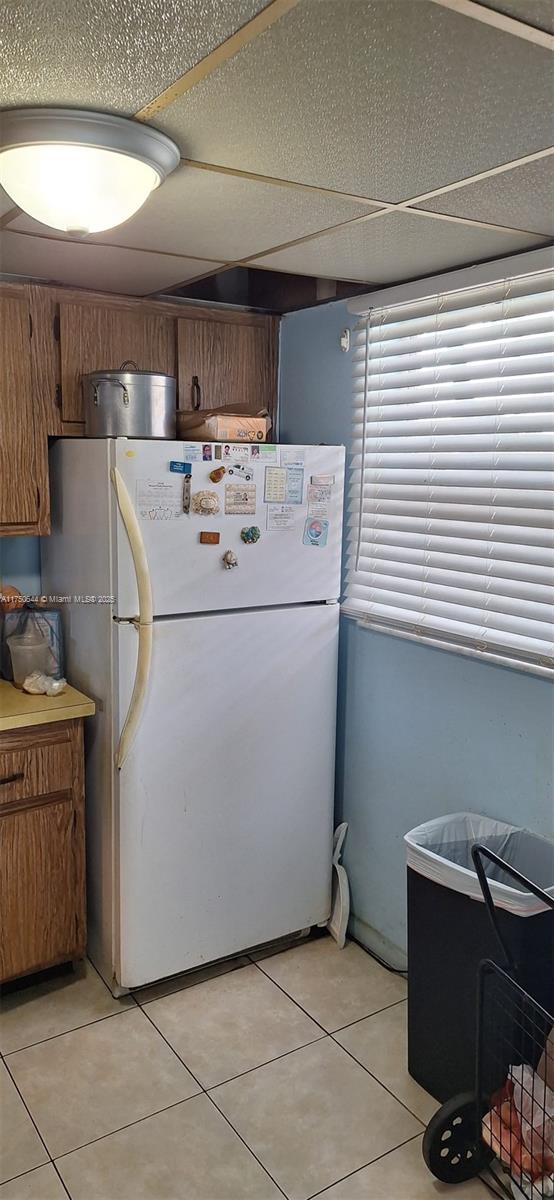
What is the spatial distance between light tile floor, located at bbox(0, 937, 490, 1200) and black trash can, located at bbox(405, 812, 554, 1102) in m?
0.16

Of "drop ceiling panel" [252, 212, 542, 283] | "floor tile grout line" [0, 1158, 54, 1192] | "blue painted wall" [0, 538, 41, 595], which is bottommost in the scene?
"floor tile grout line" [0, 1158, 54, 1192]

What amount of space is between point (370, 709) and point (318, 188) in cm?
165

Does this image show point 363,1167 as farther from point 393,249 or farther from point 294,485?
point 393,249

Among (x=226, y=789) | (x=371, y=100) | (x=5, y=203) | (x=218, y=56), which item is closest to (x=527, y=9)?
(x=371, y=100)

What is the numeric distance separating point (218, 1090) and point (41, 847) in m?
0.83

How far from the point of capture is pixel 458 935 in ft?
7.02

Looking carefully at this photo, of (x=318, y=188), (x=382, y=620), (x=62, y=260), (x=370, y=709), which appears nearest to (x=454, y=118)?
(x=318, y=188)

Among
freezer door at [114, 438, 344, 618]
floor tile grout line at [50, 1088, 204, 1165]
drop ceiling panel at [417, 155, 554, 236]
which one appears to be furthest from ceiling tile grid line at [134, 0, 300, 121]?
floor tile grout line at [50, 1088, 204, 1165]

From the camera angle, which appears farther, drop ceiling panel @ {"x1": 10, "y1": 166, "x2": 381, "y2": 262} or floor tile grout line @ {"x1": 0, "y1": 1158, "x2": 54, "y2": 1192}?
floor tile grout line @ {"x1": 0, "y1": 1158, "x2": 54, "y2": 1192}

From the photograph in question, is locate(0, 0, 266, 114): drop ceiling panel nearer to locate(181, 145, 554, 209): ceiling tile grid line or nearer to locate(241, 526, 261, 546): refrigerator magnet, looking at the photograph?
locate(181, 145, 554, 209): ceiling tile grid line

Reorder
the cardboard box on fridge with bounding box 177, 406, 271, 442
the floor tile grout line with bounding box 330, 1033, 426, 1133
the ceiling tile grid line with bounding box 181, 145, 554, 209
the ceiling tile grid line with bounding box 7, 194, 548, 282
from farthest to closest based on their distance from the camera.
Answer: the cardboard box on fridge with bounding box 177, 406, 271, 442 < the floor tile grout line with bounding box 330, 1033, 426, 1133 < the ceiling tile grid line with bounding box 7, 194, 548, 282 < the ceiling tile grid line with bounding box 181, 145, 554, 209

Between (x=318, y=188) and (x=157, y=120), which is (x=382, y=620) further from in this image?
(x=157, y=120)

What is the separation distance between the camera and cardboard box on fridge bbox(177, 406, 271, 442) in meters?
2.62

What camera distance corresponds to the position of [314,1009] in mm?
2605
